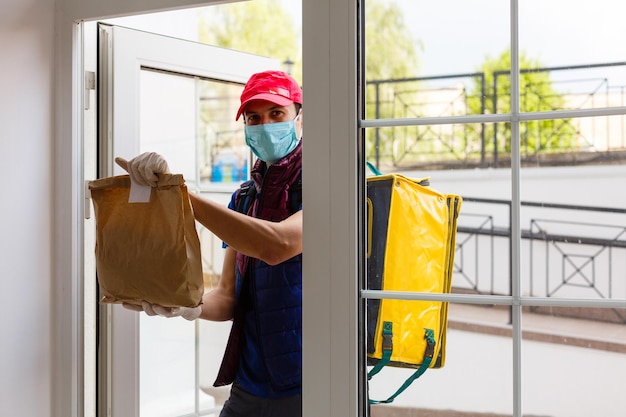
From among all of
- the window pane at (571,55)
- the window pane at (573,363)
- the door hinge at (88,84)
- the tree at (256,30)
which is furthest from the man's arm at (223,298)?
the tree at (256,30)

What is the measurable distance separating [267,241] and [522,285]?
60 cm

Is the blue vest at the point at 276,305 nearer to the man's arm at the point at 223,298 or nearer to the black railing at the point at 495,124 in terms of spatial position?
the man's arm at the point at 223,298

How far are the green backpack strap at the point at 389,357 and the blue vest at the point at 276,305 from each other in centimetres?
41

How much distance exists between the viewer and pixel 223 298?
211 cm

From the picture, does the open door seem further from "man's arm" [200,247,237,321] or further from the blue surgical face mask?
the blue surgical face mask

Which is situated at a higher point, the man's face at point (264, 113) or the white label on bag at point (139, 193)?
the man's face at point (264, 113)

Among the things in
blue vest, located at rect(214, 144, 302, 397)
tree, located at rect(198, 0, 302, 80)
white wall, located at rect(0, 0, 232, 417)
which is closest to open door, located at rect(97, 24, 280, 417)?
white wall, located at rect(0, 0, 232, 417)

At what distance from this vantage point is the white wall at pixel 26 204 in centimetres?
182

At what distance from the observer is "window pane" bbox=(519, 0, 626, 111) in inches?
55.2

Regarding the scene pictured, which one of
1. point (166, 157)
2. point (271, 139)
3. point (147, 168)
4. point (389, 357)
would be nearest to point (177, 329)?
point (166, 157)

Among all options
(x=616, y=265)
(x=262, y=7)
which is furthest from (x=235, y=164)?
(x=262, y=7)

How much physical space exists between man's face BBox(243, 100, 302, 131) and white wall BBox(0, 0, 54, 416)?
54 cm

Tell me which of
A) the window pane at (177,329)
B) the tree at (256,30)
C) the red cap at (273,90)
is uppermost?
the tree at (256,30)

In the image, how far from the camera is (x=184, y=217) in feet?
5.35
